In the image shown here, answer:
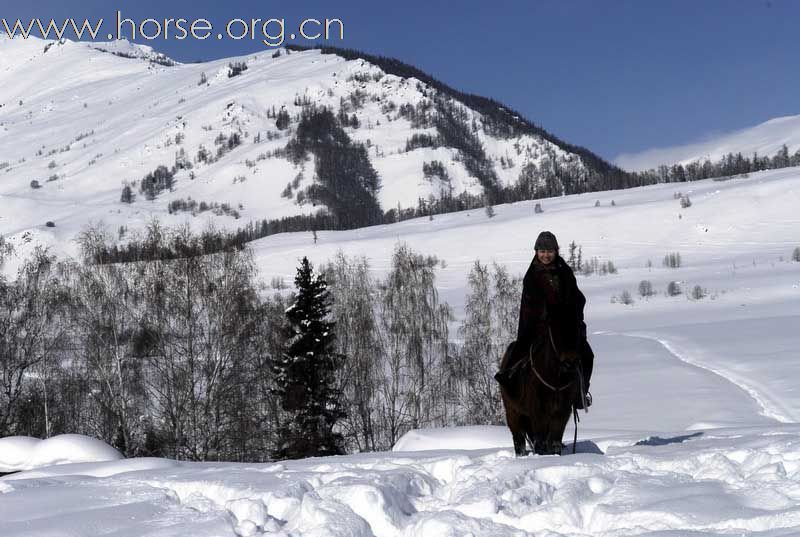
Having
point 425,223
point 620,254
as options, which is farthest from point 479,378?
point 425,223

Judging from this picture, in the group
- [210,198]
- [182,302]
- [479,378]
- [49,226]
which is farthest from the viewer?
[210,198]

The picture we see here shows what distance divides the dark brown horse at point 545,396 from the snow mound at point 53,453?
6.10m

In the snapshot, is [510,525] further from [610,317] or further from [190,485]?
[610,317]

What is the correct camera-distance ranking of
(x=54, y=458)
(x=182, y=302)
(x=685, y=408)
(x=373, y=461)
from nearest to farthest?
(x=373, y=461) < (x=54, y=458) < (x=685, y=408) < (x=182, y=302)

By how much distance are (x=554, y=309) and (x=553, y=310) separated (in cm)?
2

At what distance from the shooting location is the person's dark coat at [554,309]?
7.61 metres

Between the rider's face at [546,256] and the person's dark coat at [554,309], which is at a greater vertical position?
the rider's face at [546,256]

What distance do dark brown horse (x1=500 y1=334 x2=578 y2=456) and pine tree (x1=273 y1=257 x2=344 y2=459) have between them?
20.4 metres

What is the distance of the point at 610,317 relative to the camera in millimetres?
62219

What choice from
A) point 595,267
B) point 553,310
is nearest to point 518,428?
point 553,310

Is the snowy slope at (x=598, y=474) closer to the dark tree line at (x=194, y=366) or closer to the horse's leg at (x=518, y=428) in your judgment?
the horse's leg at (x=518, y=428)

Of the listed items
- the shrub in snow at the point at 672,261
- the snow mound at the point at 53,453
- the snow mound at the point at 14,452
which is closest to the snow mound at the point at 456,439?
the snow mound at the point at 53,453

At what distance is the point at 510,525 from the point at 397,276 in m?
36.2

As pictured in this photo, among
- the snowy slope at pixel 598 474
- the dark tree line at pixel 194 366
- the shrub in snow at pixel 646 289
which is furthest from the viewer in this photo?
the shrub in snow at pixel 646 289
